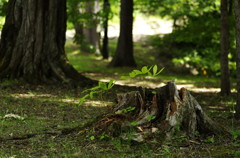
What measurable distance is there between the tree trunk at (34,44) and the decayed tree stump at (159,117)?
20.5 feet

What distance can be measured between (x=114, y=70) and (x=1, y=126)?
13019 millimetres

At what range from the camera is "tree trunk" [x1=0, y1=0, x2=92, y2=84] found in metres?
12.4

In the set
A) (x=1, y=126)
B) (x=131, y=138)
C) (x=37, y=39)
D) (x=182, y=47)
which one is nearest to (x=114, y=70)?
(x=182, y=47)

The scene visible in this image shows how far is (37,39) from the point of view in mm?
12414

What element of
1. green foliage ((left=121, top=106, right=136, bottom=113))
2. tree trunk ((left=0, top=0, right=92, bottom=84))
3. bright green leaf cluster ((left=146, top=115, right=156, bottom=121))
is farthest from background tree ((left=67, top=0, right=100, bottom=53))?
bright green leaf cluster ((left=146, top=115, right=156, bottom=121))

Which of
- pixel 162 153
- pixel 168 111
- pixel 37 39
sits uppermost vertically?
pixel 37 39

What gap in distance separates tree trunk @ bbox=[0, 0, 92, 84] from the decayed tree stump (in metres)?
6.26

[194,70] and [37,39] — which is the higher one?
[37,39]

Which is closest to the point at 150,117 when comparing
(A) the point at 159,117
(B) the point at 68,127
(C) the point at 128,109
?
(A) the point at 159,117

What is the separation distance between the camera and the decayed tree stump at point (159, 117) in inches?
239

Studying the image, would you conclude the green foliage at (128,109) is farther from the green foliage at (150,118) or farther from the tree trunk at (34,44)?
the tree trunk at (34,44)

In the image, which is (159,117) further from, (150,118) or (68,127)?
(68,127)

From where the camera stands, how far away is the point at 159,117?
632 centimetres

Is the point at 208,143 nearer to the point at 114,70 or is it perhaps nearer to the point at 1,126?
the point at 1,126
